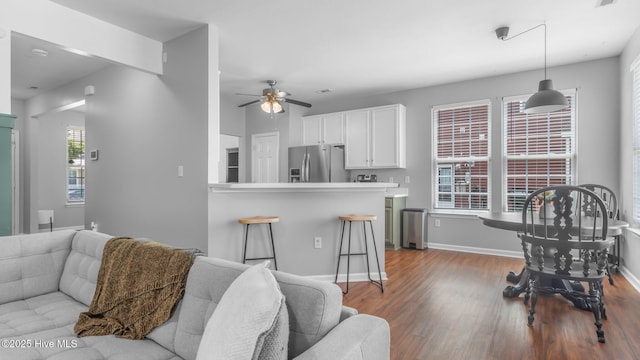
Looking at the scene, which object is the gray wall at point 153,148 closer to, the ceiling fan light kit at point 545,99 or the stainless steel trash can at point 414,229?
the ceiling fan light kit at point 545,99

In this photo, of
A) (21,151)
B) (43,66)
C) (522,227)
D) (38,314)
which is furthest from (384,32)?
(21,151)

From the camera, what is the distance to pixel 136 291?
5.31 feet

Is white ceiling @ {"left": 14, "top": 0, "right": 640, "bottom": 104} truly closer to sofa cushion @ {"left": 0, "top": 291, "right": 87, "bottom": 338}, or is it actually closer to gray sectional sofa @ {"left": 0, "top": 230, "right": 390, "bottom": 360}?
gray sectional sofa @ {"left": 0, "top": 230, "right": 390, "bottom": 360}

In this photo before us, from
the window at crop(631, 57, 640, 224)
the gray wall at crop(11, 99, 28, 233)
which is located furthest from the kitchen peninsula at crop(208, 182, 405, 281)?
the gray wall at crop(11, 99, 28, 233)

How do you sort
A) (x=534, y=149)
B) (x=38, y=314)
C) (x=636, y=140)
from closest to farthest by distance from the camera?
(x=38, y=314)
(x=636, y=140)
(x=534, y=149)

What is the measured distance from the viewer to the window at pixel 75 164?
22.7 feet

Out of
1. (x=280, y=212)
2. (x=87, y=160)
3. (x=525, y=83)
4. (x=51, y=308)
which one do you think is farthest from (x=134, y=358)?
(x=525, y=83)

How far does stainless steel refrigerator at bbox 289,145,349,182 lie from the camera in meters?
6.12

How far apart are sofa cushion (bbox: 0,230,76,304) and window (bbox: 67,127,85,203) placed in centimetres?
575

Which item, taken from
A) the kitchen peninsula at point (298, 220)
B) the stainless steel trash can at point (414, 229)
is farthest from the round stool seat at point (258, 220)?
the stainless steel trash can at point (414, 229)

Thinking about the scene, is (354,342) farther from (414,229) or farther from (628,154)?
(414,229)

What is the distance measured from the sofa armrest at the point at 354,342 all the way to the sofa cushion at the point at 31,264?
1952 millimetres

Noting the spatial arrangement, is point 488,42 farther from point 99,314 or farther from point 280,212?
point 99,314

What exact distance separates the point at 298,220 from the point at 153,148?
1.96 m
